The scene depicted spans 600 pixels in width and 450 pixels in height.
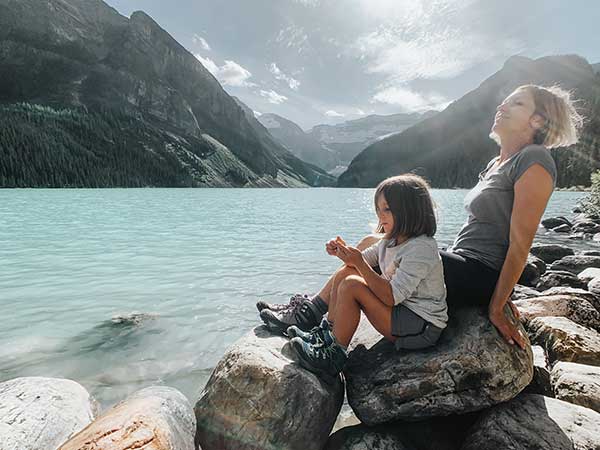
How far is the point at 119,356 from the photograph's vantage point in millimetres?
6766

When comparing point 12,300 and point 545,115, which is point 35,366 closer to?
point 12,300

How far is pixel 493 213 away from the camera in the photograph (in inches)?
161

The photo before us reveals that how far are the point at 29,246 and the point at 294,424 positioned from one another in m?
18.7

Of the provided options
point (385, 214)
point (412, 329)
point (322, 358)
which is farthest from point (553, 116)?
point (322, 358)

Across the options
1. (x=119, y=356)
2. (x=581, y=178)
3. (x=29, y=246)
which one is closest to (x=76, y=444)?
(x=119, y=356)

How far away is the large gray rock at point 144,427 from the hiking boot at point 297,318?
154cm

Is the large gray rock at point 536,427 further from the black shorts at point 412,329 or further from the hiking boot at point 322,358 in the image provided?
the hiking boot at point 322,358

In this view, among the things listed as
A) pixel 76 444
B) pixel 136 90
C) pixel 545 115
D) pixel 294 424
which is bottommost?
A: pixel 294 424

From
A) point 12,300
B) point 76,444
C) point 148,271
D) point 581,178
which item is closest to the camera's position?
point 76,444

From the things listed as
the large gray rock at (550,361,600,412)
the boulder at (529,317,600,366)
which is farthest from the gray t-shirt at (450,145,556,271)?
the boulder at (529,317,600,366)

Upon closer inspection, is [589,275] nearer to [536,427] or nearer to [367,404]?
[536,427]

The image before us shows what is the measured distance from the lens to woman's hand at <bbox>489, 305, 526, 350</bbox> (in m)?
3.88

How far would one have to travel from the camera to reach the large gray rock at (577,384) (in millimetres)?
4203

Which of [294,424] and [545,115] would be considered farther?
[545,115]
